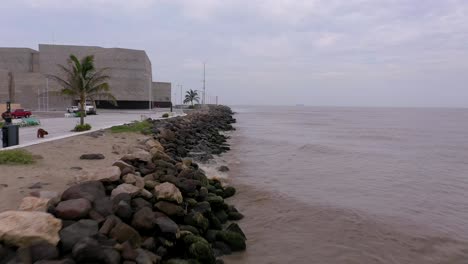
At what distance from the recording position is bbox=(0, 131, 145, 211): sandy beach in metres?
7.03

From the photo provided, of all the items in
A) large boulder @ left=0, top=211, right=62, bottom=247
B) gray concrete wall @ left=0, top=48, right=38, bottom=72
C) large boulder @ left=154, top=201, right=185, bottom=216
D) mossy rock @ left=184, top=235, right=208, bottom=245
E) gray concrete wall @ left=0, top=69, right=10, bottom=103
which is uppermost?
gray concrete wall @ left=0, top=48, right=38, bottom=72

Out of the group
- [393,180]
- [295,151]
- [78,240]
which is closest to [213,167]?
[393,180]

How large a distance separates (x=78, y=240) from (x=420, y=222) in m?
7.38

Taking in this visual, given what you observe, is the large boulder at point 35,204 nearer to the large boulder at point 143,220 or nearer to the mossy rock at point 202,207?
the large boulder at point 143,220

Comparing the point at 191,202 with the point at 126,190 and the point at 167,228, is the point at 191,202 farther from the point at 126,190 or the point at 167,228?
the point at 167,228

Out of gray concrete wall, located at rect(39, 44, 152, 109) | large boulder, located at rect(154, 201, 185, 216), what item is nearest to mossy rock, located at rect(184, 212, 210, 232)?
large boulder, located at rect(154, 201, 185, 216)

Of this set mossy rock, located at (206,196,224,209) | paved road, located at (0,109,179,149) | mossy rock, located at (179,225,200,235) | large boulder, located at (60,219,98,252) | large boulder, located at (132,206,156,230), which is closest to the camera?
large boulder, located at (60,219,98,252)

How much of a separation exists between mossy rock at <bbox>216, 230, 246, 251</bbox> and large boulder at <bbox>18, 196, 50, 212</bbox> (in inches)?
111

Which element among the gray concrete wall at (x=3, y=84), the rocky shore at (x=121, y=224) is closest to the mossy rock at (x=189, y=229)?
the rocky shore at (x=121, y=224)

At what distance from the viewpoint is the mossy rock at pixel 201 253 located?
5.80 meters

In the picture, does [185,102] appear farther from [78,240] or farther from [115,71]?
[78,240]

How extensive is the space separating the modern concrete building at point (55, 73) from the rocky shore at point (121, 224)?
52801mm

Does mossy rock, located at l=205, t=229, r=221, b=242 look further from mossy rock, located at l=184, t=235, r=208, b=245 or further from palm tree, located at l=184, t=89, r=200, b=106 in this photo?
palm tree, located at l=184, t=89, r=200, b=106

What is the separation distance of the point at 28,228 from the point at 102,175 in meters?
2.52
